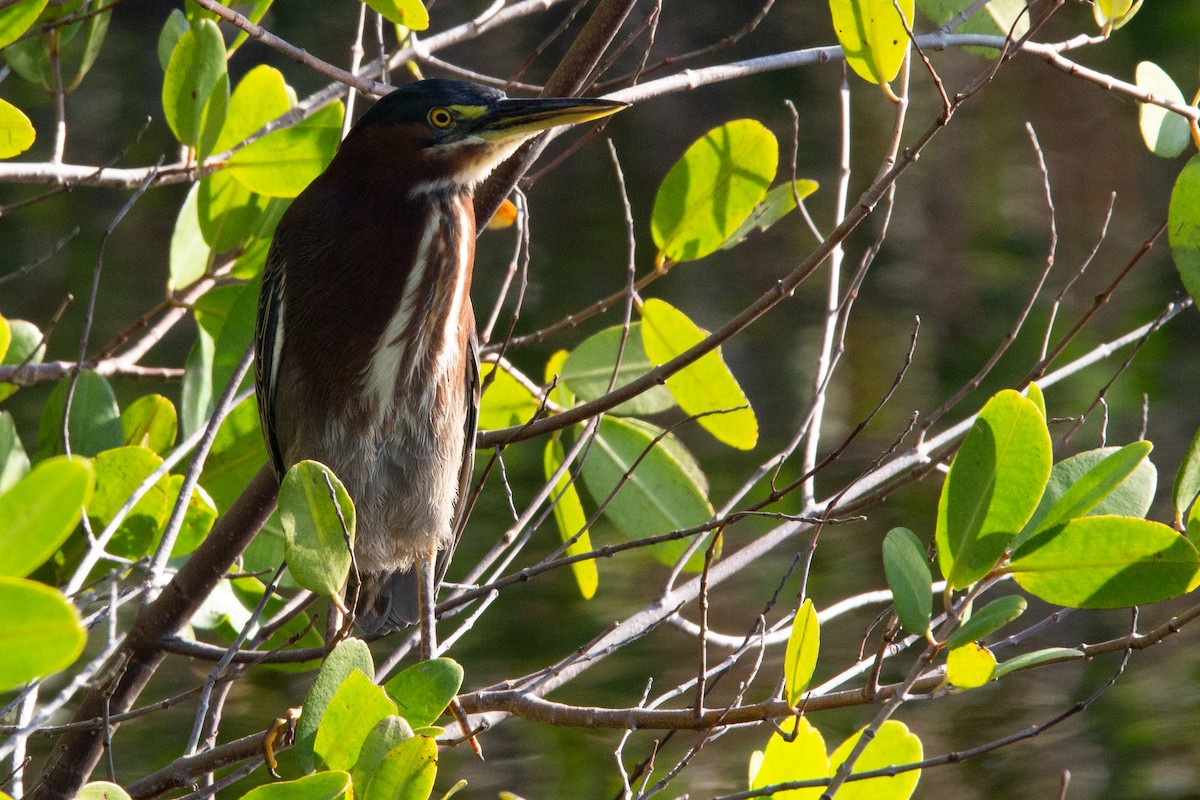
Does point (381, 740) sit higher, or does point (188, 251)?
point (188, 251)

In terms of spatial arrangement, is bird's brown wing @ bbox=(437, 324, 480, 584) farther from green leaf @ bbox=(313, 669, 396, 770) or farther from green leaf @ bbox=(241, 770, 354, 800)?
green leaf @ bbox=(241, 770, 354, 800)

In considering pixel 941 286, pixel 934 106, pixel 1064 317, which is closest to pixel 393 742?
pixel 1064 317

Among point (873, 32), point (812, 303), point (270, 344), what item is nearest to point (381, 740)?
point (873, 32)

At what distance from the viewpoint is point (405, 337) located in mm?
2152

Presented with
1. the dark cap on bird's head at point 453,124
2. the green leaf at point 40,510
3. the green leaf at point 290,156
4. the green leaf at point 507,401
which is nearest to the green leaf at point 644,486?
the green leaf at point 507,401

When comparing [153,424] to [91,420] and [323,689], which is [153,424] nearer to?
[91,420]

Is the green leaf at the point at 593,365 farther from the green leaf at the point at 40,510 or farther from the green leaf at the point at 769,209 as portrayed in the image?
the green leaf at the point at 40,510

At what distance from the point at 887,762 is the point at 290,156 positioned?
1.27 metres

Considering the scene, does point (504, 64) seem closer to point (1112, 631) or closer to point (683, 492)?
point (1112, 631)

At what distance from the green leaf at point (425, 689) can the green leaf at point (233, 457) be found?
0.85 meters

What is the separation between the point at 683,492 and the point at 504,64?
6.44 m

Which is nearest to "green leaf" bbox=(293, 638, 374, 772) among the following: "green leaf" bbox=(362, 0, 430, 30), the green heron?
the green heron

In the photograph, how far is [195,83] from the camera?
6.69 ft

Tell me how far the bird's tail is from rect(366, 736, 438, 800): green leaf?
1.15 meters
